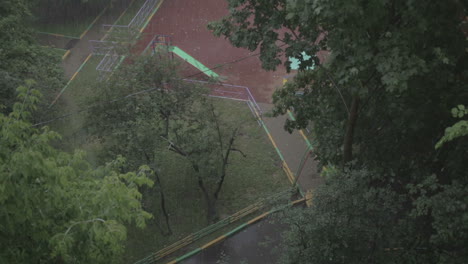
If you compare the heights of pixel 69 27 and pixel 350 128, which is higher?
pixel 69 27

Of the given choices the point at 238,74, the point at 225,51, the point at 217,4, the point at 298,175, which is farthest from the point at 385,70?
the point at 217,4

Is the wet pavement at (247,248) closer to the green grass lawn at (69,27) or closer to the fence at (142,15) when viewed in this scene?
the fence at (142,15)

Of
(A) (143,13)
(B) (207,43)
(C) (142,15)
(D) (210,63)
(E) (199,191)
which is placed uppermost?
(A) (143,13)

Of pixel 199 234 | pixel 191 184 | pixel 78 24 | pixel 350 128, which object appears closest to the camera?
pixel 350 128

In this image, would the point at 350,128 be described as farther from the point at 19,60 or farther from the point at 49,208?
the point at 19,60

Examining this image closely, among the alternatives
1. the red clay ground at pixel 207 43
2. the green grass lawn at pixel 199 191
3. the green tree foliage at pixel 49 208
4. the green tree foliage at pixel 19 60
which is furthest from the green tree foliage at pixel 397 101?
the red clay ground at pixel 207 43

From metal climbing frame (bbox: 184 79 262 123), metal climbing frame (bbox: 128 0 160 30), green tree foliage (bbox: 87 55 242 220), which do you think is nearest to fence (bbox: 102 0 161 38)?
metal climbing frame (bbox: 128 0 160 30)

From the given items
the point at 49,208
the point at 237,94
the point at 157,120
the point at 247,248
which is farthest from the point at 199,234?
Answer: the point at 49,208
